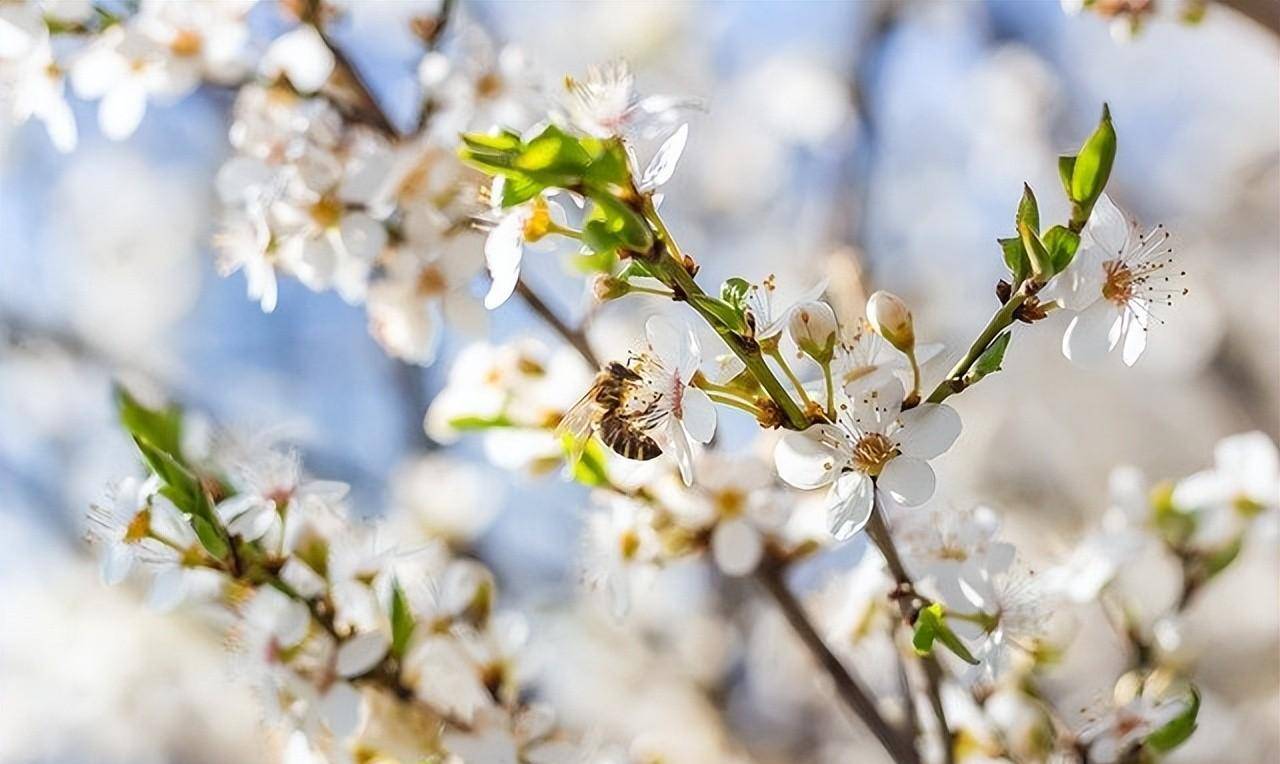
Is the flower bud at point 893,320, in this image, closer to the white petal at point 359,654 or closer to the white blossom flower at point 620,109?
the white blossom flower at point 620,109

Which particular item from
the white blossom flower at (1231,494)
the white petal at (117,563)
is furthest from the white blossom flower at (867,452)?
the white blossom flower at (1231,494)

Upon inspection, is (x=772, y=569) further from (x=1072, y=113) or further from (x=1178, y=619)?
(x=1072, y=113)

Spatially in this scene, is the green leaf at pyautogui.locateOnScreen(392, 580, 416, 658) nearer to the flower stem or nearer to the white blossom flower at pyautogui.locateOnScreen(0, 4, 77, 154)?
the flower stem

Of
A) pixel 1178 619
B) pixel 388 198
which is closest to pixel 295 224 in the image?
pixel 388 198

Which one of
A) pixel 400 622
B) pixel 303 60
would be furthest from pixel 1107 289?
pixel 303 60

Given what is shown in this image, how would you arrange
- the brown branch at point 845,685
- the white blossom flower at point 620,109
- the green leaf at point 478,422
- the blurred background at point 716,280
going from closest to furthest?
the white blossom flower at point 620,109, the brown branch at point 845,685, the green leaf at point 478,422, the blurred background at point 716,280
